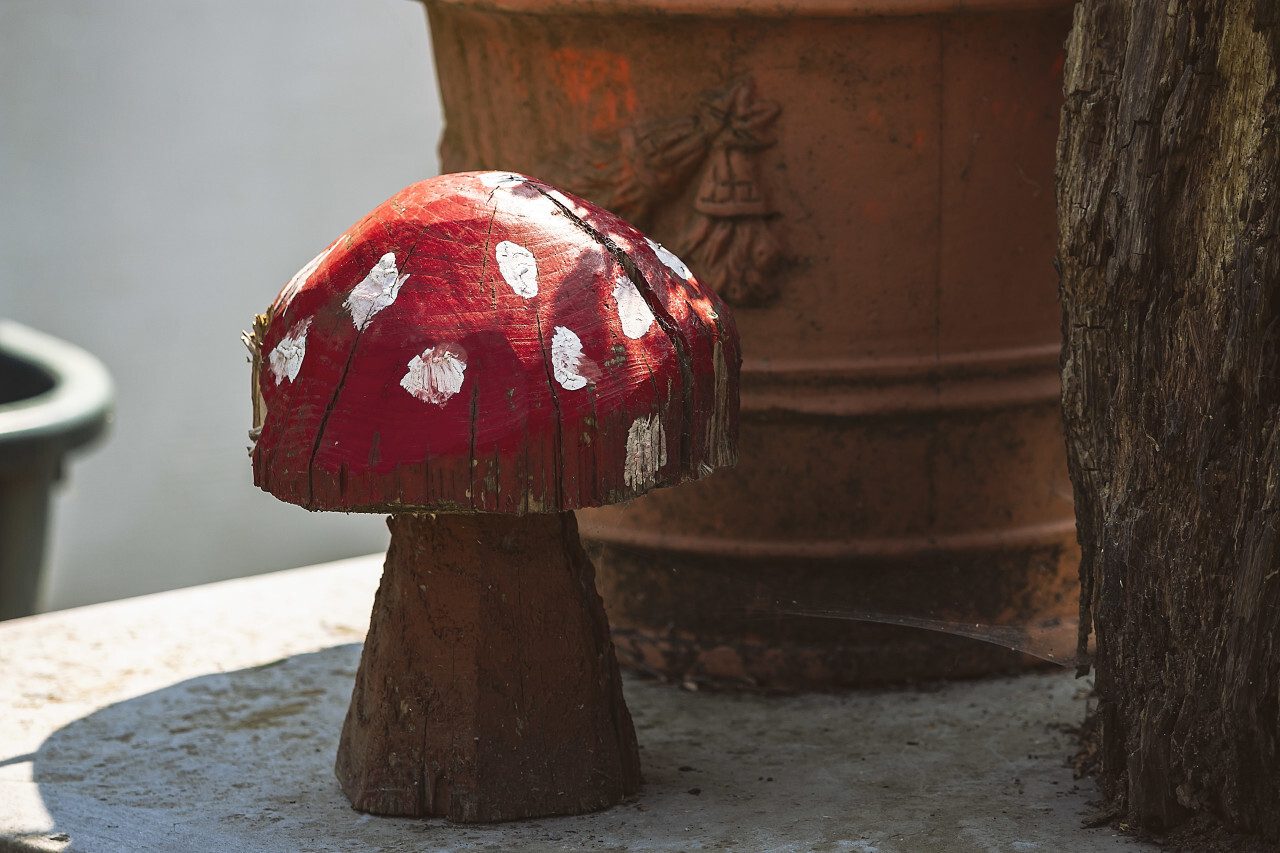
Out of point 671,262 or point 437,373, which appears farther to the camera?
point 671,262

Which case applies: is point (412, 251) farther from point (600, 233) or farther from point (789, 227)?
point (789, 227)

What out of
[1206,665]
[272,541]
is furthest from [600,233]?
[272,541]

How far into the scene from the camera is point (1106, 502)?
2.06m

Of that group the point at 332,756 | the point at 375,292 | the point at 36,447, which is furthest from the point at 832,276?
the point at 36,447

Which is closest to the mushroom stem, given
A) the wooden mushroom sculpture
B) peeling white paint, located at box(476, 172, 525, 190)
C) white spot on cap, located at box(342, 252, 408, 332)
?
the wooden mushroom sculpture

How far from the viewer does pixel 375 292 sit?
6.41ft

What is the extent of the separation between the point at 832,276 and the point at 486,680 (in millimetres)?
996

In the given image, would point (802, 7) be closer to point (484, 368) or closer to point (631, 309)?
point (631, 309)

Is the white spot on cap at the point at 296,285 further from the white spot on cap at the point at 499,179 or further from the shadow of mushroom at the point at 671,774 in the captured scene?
the shadow of mushroom at the point at 671,774

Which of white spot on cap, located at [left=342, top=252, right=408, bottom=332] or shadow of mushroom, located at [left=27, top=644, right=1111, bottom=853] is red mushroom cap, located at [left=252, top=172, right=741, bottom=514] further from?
shadow of mushroom, located at [left=27, top=644, right=1111, bottom=853]

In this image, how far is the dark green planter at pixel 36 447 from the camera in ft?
14.1

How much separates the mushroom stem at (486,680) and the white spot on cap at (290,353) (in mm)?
298

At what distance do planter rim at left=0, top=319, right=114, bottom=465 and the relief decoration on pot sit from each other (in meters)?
2.34

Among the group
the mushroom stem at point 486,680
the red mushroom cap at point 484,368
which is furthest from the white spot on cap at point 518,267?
the mushroom stem at point 486,680
